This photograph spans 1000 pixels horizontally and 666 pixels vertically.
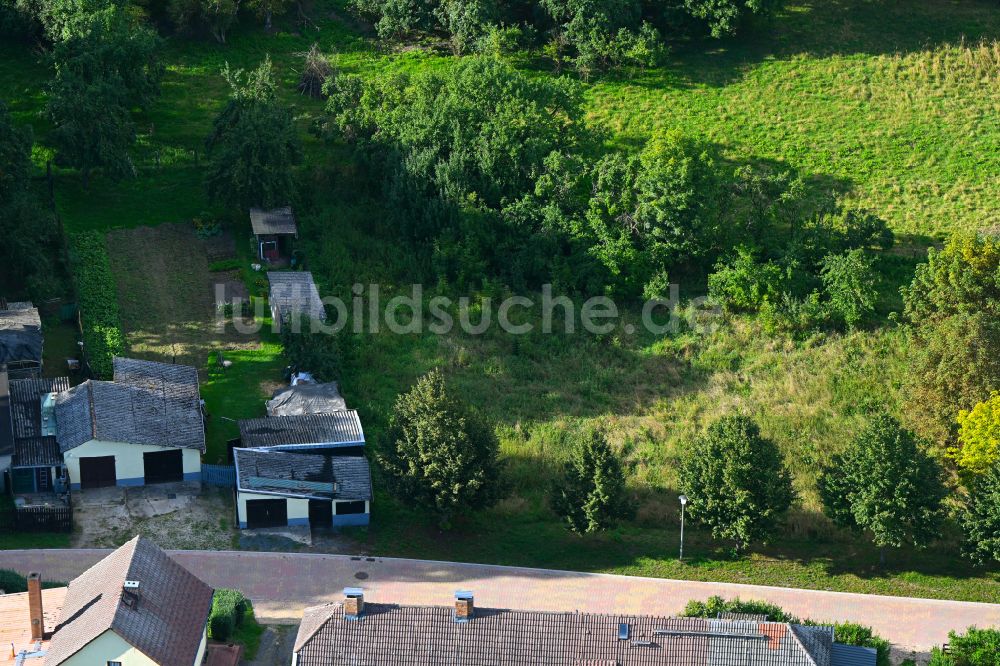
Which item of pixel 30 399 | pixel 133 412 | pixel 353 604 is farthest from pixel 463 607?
pixel 30 399

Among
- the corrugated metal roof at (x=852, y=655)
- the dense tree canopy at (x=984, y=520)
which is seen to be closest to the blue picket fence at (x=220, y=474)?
the corrugated metal roof at (x=852, y=655)

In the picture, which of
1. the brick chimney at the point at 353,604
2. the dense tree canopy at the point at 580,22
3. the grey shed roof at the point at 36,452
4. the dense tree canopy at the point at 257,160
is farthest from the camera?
the dense tree canopy at the point at 580,22

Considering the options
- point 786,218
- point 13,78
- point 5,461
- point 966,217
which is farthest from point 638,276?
point 13,78

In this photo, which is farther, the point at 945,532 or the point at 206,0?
the point at 206,0

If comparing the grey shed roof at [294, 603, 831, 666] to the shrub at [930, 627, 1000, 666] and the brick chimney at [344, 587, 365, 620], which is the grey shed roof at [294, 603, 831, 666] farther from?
the shrub at [930, 627, 1000, 666]

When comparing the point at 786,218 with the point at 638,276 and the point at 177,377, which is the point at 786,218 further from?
the point at 177,377

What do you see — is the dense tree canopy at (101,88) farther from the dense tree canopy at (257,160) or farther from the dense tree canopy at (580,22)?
the dense tree canopy at (580,22)

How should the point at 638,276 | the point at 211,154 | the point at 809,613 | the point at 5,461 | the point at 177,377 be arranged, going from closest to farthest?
1. the point at 809,613
2. the point at 5,461
3. the point at 177,377
4. the point at 638,276
5. the point at 211,154
